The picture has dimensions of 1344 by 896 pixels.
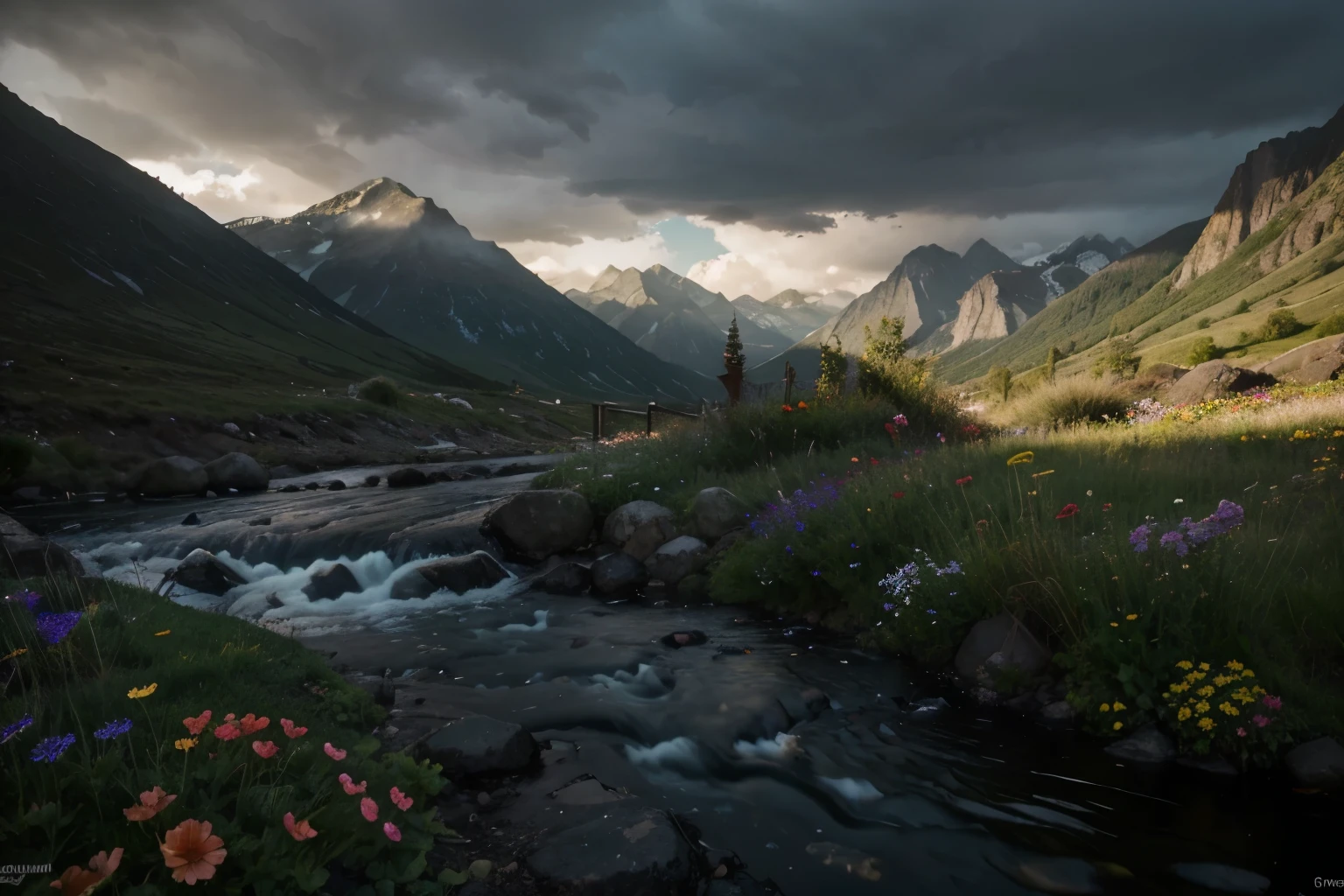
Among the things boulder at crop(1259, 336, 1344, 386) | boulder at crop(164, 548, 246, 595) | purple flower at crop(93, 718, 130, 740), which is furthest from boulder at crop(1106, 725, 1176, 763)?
boulder at crop(1259, 336, 1344, 386)

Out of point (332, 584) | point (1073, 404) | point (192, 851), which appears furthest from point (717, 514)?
point (192, 851)

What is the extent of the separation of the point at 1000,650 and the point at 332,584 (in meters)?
10.7

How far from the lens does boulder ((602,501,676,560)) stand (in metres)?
13.5

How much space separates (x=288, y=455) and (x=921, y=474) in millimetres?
37263

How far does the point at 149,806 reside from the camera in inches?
109

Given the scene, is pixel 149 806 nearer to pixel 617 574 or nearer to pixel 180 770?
pixel 180 770

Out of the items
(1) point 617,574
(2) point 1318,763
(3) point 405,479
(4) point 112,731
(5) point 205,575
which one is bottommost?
(3) point 405,479

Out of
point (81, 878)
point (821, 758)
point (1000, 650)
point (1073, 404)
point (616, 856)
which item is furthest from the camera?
point (1073, 404)

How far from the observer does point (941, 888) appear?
171 inches

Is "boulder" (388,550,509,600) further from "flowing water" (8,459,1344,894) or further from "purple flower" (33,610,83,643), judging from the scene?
"purple flower" (33,610,83,643)

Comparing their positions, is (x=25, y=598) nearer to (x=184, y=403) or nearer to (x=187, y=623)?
(x=187, y=623)

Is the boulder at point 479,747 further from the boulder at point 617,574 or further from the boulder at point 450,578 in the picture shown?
the boulder at point 450,578

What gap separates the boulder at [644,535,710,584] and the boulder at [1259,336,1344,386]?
17722 mm

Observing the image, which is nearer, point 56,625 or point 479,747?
point 56,625
